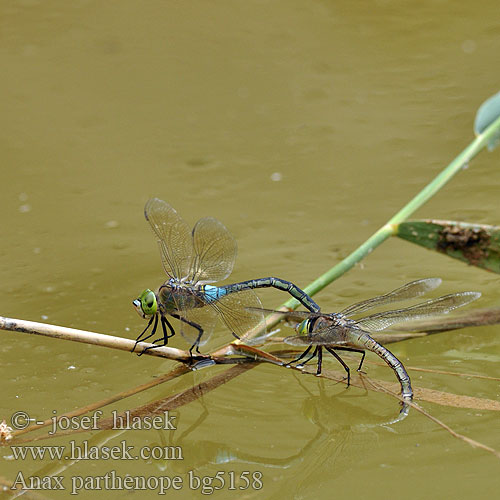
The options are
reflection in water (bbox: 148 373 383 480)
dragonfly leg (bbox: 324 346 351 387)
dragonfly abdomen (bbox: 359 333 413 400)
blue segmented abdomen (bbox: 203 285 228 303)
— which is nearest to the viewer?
reflection in water (bbox: 148 373 383 480)

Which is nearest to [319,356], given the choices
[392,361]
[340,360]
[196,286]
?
[340,360]

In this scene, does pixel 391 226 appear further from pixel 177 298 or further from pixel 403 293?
pixel 177 298

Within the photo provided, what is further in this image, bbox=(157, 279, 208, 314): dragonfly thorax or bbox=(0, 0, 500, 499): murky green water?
bbox=(157, 279, 208, 314): dragonfly thorax

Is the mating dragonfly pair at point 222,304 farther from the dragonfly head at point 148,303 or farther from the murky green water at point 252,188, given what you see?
the murky green water at point 252,188

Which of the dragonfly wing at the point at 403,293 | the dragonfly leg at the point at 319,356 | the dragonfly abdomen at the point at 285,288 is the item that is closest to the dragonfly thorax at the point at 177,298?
the dragonfly abdomen at the point at 285,288

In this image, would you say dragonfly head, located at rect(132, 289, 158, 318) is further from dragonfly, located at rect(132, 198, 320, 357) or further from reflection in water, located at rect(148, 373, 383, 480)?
reflection in water, located at rect(148, 373, 383, 480)

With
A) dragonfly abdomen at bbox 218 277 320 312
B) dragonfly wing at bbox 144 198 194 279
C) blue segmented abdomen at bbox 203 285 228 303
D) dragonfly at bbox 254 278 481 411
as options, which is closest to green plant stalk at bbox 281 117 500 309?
dragonfly abdomen at bbox 218 277 320 312
